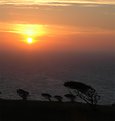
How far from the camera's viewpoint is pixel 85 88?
44312 millimetres

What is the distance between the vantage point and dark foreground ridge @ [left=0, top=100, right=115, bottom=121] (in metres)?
39.2

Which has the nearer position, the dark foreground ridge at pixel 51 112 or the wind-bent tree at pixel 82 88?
the dark foreground ridge at pixel 51 112

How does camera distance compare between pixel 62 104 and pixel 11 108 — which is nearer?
pixel 11 108

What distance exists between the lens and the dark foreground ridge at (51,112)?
129 ft

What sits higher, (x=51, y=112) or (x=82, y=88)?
(x=82, y=88)

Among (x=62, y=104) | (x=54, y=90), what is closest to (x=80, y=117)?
(x=62, y=104)

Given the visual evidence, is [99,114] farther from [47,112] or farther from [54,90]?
[54,90]

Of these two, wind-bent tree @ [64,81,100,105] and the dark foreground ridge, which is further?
wind-bent tree @ [64,81,100,105]

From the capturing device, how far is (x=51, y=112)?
135ft

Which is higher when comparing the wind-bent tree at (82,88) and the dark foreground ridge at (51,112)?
the wind-bent tree at (82,88)

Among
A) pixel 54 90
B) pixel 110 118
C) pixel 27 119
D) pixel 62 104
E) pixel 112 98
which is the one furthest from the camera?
pixel 54 90

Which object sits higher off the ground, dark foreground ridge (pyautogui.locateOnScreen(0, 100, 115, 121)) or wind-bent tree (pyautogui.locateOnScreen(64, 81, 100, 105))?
wind-bent tree (pyautogui.locateOnScreen(64, 81, 100, 105))

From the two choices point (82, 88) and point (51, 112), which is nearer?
point (51, 112)

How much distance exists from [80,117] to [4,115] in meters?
6.82
